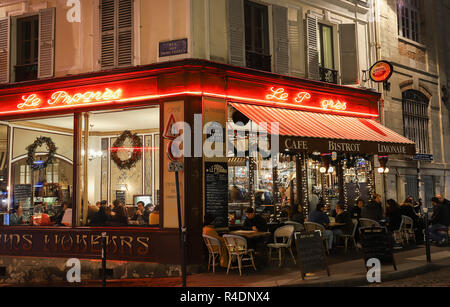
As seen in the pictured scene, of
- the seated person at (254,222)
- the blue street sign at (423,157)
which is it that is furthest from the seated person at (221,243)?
the blue street sign at (423,157)


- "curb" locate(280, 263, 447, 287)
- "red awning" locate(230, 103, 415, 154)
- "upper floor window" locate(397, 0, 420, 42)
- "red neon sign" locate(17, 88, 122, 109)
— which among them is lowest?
"curb" locate(280, 263, 447, 287)

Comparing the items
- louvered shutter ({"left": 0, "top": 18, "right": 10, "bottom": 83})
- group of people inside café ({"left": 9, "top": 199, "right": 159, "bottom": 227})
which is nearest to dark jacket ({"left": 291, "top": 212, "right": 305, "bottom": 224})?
group of people inside café ({"left": 9, "top": 199, "right": 159, "bottom": 227})

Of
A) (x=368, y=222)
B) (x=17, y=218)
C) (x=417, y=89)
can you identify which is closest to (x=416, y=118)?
(x=417, y=89)

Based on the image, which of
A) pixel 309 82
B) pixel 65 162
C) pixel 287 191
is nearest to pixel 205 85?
pixel 309 82

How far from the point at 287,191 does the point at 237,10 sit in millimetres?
5291

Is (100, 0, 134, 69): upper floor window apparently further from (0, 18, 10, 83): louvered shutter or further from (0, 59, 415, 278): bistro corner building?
(0, 18, 10, 83): louvered shutter

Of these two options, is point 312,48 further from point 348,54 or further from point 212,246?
point 212,246

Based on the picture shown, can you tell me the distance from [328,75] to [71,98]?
736cm

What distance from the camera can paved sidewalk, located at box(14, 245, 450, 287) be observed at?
31.4ft

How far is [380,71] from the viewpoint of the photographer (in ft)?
51.4

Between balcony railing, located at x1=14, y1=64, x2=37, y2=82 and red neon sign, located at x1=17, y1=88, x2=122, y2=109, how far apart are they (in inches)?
24.7

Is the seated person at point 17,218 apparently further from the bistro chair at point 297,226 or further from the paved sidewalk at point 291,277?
the bistro chair at point 297,226

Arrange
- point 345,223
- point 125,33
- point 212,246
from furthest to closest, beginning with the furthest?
point 345,223, point 125,33, point 212,246

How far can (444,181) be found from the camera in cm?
2017
